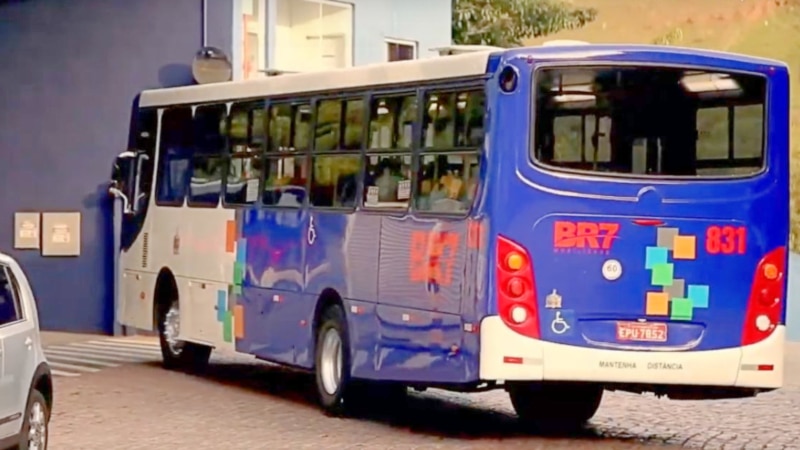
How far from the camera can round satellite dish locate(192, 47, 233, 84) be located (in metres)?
27.2

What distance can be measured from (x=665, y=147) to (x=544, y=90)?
112 cm

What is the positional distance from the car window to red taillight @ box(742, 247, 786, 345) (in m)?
5.68

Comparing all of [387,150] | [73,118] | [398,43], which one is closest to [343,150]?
[387,150]

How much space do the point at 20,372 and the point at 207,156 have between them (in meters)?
8.32

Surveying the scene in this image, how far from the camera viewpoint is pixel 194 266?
2100 cm

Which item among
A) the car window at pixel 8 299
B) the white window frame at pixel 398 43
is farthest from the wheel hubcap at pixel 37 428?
the white window frame at pixel 398 43

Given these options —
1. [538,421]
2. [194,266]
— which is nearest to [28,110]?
[194,266]

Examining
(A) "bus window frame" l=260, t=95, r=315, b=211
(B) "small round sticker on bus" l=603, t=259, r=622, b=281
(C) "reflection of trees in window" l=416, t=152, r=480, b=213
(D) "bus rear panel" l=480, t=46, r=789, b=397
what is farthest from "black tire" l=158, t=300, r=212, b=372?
(B) "small round sticker on bus" l=603, t=259, r=622, b=281

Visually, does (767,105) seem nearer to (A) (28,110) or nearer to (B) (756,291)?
(B) (756,291)

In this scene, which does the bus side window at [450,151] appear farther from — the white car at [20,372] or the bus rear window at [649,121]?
the white car at [20,372]

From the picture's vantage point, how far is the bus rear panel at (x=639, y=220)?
48.9ft

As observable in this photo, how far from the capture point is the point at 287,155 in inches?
727

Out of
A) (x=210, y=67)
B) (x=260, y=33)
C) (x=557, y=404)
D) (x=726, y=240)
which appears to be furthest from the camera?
(x=260, y=33)

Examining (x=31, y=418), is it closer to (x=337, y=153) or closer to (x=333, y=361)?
(x=333, y=361)
